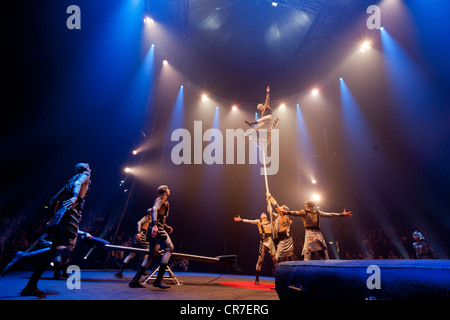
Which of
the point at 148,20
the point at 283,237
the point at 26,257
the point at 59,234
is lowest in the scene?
the point at 283,237

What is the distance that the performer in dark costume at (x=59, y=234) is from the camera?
2.45m

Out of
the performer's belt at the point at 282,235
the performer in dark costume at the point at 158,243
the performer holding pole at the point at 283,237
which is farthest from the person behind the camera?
the performer's belt at the point at 282,235

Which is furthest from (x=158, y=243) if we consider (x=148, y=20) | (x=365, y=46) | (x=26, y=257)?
(x=365, y=46)

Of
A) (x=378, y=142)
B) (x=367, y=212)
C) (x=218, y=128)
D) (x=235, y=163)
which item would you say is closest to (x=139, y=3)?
(x=218, y=128)

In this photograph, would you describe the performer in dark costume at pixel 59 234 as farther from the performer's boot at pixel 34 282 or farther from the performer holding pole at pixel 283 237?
the performer holding pole at pixel 283 237

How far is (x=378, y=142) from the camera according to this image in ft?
40.3

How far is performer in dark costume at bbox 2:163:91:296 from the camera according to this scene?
245 centimetres

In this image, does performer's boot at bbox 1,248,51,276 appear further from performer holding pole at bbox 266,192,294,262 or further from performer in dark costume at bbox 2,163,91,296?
performer holding pole at bbox 266,192,294,262

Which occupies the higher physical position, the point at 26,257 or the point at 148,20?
the point at 148,20

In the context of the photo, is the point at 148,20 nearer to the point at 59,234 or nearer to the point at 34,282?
the point at 59,234

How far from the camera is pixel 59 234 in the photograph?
104 inches

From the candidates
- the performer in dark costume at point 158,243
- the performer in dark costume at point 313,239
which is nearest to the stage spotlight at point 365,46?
the performer in dark costume at point 313,239

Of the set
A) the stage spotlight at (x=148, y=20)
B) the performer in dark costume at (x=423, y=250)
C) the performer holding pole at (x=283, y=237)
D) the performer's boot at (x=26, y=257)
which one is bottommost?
the performer in dark costume at (x=423, y=250)

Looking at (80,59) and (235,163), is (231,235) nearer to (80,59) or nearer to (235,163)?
(235,163)
